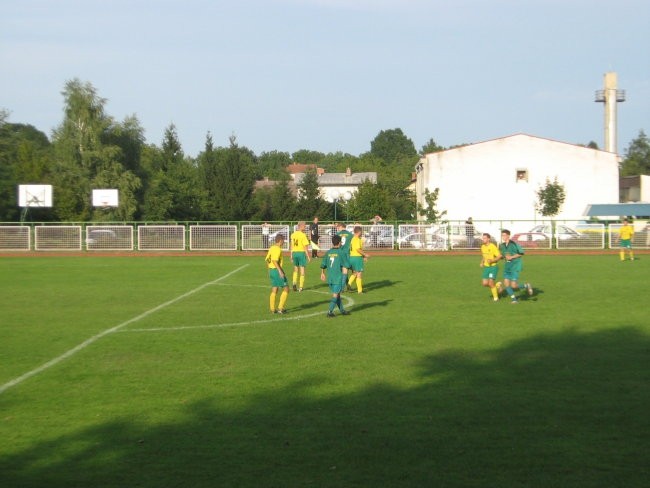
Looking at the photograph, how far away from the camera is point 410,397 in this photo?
9.12 metres

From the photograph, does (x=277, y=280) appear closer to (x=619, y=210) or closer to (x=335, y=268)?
(x=335, y=268)

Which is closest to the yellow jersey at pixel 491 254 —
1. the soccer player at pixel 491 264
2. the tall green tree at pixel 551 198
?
the soccer player at pixel 491 264

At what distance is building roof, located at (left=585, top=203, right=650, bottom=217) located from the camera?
55781 mm

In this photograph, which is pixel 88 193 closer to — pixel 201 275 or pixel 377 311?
pixel 201 275

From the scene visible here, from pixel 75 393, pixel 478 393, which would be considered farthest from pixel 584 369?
pixel 75 393

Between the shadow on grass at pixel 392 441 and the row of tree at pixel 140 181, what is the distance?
168ft

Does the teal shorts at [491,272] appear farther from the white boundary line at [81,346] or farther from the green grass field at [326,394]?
the white boundary line at [81,346]

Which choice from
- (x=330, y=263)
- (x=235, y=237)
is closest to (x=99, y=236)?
(x=235, y=237)

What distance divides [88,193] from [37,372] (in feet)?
197

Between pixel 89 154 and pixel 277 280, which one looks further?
pixel 89 154

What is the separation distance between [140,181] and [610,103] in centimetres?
4551

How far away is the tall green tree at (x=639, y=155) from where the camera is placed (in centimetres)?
10631

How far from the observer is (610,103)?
251ft

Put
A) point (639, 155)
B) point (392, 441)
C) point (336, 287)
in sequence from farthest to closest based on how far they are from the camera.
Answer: point (639, 155) < point (336, 287) < point (392, 441)
